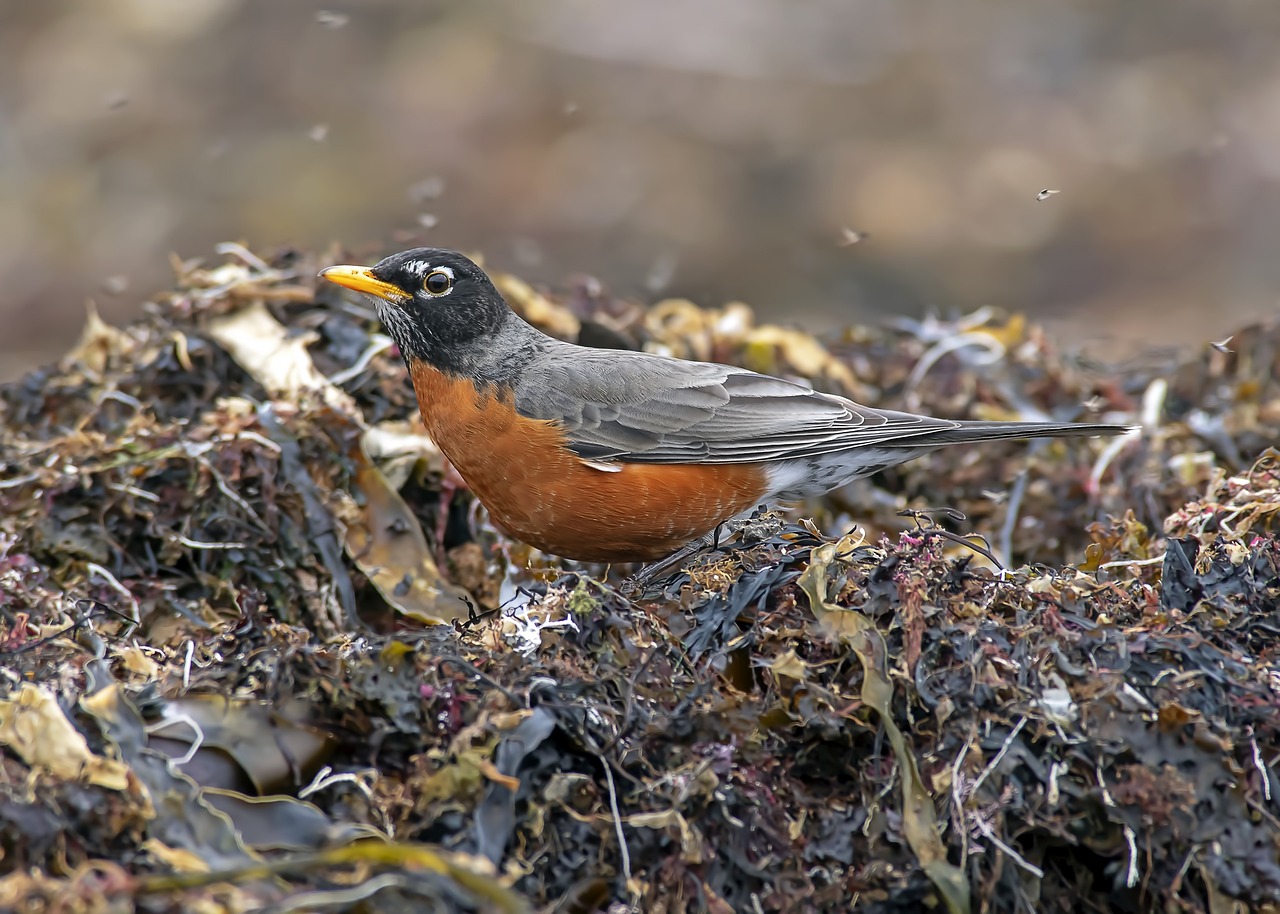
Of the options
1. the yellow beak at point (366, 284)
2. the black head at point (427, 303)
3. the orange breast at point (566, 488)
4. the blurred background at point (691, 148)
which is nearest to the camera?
the orange breast at point (566, 488)

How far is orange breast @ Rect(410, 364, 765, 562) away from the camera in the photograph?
5383 millimetres

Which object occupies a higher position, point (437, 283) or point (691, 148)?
point (437, 283)

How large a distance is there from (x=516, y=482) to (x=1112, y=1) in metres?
16.4

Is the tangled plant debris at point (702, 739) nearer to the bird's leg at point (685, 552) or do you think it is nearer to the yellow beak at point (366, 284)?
the bird's leg at point (685, 552)

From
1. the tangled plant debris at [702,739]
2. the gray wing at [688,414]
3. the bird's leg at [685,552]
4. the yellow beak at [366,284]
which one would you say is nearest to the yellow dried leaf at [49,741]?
the tangled plant debris at [702,739]

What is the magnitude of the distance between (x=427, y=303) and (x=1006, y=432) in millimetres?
2669

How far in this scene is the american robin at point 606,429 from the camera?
542 centimetres

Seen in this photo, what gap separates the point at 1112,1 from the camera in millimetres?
18484

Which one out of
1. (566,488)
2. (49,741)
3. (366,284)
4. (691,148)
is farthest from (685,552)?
(691,148)

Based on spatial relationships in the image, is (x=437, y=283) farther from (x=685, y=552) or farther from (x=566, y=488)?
(x=685, y=552)

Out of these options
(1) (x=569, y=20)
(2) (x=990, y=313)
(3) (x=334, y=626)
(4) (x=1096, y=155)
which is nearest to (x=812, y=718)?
(3) (x=334, y=626)

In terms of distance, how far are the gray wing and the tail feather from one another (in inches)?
0.8

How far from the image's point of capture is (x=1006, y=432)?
5.73 m

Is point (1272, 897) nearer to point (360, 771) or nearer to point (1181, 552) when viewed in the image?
point (1181, 552)
